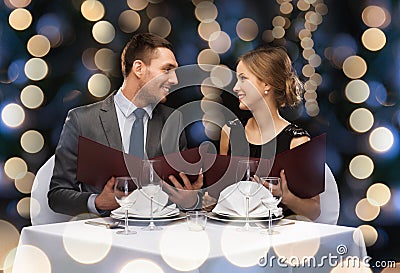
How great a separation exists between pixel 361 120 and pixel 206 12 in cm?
84

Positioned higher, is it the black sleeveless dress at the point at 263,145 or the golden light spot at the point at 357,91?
the golden light spot at the point at 357,91

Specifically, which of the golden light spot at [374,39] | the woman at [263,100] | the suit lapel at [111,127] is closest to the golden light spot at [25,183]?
the suit lapel at [111,127]

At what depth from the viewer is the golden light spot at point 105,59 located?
2501mm

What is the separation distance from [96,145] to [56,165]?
1.51ft

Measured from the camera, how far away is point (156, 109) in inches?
92.8

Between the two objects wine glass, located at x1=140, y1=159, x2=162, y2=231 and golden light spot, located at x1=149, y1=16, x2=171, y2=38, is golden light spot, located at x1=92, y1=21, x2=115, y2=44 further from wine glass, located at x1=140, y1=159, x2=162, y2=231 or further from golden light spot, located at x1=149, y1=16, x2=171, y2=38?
wine glass, located at x1=140, y1=159, x2=162, y2=231

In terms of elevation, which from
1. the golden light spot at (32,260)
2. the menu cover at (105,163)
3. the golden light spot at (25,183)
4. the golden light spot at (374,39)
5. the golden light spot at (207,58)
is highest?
the golden light spot at (374,39)

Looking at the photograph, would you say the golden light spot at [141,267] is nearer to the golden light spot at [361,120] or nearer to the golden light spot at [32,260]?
the golden light spot at [32,260]

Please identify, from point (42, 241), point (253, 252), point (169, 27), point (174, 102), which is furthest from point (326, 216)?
point (169, 27)

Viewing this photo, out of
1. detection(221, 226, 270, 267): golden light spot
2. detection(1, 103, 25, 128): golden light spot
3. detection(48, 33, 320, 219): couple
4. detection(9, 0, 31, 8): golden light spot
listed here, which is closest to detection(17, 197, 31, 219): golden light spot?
detection(1, 103, 25, 128): golden light spot

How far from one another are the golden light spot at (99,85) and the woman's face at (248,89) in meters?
0.57

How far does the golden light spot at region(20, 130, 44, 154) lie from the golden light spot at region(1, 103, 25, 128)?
6cm

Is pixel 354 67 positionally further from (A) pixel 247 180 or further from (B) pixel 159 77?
(A) pixel 247 180

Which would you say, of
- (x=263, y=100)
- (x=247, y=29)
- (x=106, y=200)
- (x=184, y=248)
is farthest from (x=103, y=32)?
(x=184, y=248)
